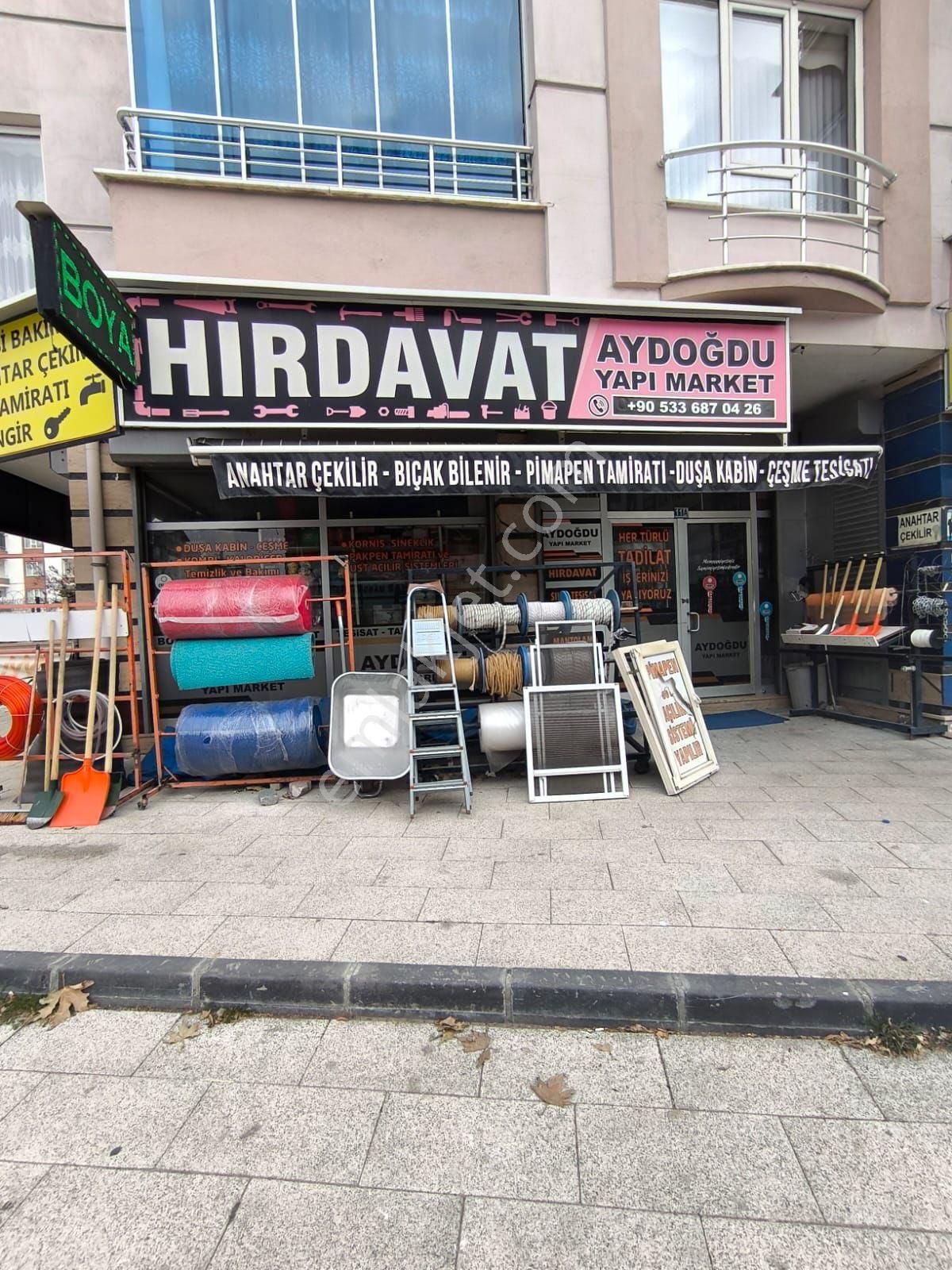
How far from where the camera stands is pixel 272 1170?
2.02 m

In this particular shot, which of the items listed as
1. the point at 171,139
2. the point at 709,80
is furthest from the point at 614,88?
the point at 171,139

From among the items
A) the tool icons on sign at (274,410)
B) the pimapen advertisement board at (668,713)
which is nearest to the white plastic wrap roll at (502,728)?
the pimapen advertisement board at (668,713)

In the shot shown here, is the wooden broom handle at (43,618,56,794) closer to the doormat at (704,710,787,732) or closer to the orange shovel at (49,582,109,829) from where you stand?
the orange shovel at (49,582,109,829)

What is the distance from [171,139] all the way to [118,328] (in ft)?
8.00

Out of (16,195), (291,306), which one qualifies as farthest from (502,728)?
(16,195)

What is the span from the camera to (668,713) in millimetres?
5586

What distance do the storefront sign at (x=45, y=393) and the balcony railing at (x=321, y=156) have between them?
1829mm

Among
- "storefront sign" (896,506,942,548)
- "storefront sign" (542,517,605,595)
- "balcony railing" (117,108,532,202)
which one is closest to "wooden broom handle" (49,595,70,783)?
"balcony railing" (117,108,532,202)

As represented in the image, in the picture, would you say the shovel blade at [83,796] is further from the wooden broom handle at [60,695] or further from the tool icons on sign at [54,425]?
the tool icons on sign at [54,425]

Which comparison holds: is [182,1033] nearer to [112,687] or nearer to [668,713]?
[112,687]

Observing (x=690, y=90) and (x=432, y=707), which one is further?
(x=690, y=90)

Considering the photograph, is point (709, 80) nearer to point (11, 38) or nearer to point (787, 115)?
point (787, 115)

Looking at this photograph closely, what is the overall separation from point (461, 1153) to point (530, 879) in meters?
1.79

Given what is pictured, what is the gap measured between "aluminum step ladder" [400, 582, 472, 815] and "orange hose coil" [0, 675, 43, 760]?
10.5 ft
